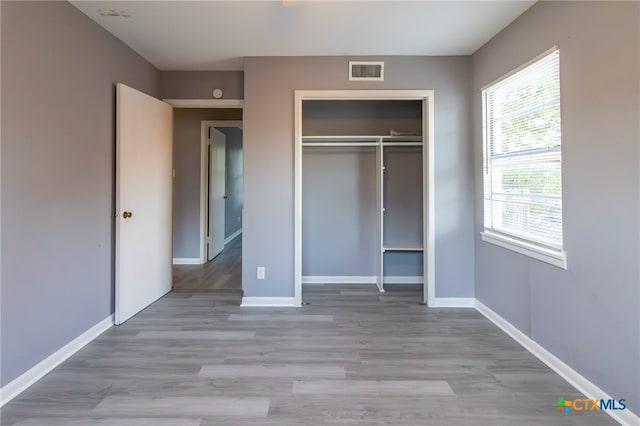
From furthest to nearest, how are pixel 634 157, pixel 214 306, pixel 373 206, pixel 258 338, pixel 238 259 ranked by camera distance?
pixel 238 259
pixel 373 206
pixel 214 306
pixel 258 338
pixel 634 157

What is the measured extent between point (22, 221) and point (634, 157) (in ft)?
10.7

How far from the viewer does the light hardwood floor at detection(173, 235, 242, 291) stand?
388 cm

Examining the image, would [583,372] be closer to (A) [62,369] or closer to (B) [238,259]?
(A) [62,369]

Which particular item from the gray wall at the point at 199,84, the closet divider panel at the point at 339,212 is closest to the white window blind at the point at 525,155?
the closet divider panel at the point at 339,212

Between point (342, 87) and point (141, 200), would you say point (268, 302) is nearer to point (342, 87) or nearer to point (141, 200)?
point (141, 200)

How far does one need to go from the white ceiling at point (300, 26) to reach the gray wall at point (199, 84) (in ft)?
1.04

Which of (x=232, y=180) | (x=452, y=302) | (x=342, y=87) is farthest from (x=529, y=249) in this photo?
(x=232, y=180)

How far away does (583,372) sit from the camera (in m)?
1.88

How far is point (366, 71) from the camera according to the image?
3.18m

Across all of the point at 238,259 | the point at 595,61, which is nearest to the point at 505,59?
the point at 595,61

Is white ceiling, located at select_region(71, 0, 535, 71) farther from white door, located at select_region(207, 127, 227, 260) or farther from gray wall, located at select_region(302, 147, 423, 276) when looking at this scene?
white door, located at select_region(207, 127, 227, 260)

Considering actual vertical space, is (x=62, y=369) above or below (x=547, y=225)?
below

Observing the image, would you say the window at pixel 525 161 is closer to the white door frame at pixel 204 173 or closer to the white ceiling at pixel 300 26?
the white ceiling at pixel 300 26

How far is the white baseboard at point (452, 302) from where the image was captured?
10.5 ft
